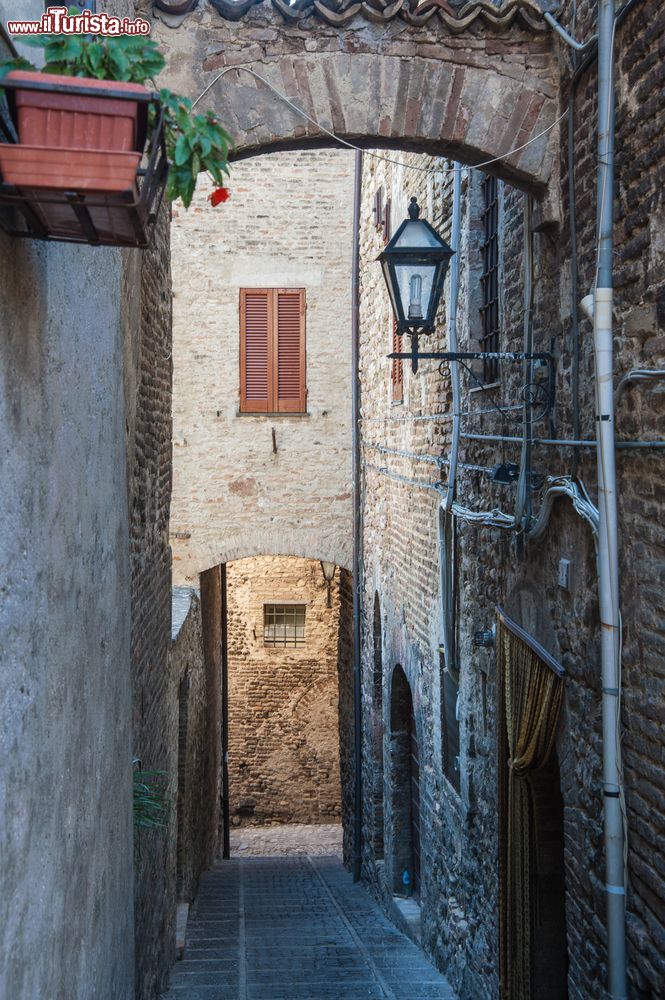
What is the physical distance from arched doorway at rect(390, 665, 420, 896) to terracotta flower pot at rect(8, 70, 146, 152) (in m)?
9.11

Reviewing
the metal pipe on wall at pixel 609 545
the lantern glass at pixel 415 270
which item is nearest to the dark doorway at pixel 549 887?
the metal pipe on wall at pixel 609 545

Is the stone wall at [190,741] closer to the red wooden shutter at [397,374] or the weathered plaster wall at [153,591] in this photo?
the weathered plaster wall at [153,591]

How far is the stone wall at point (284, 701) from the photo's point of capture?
1756cm

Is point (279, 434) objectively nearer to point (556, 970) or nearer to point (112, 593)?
point (556, 970)

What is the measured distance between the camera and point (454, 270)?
8.18m

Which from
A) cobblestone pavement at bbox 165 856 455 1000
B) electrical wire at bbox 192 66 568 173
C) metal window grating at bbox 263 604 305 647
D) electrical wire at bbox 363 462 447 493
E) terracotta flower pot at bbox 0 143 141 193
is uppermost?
electrical wire at bbox 192 66 568 173

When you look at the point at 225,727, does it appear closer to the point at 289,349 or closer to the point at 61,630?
the point at 289,349

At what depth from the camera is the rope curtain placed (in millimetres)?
5766

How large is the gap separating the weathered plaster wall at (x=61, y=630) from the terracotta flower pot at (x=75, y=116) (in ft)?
0.98

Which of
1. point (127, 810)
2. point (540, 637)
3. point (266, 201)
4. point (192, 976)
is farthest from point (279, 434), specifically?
point (127, 810)

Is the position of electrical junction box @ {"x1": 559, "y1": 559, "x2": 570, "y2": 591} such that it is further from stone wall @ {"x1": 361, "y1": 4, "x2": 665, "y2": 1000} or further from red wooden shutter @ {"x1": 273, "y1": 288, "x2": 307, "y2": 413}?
red wooden shutter @ {"x1": 273, "y1": 288, "x2": 307, "y2": 413}

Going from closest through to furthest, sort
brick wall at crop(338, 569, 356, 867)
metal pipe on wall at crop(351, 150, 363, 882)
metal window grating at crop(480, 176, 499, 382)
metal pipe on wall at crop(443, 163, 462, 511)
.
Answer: metal window grating at crop(480, 176, 499, 382) → metal pipe on wall at crop(443, 163, 462, 511) → metal pipe on wall at crop(351, 150, 363, 882) → brick wall at crop(338, 569, 356, 867)

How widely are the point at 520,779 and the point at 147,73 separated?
4.69 m

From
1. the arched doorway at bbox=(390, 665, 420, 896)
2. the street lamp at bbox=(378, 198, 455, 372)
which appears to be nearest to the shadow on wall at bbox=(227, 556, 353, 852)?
the arched doorway at bbox=(390, 665, 420, 896)
